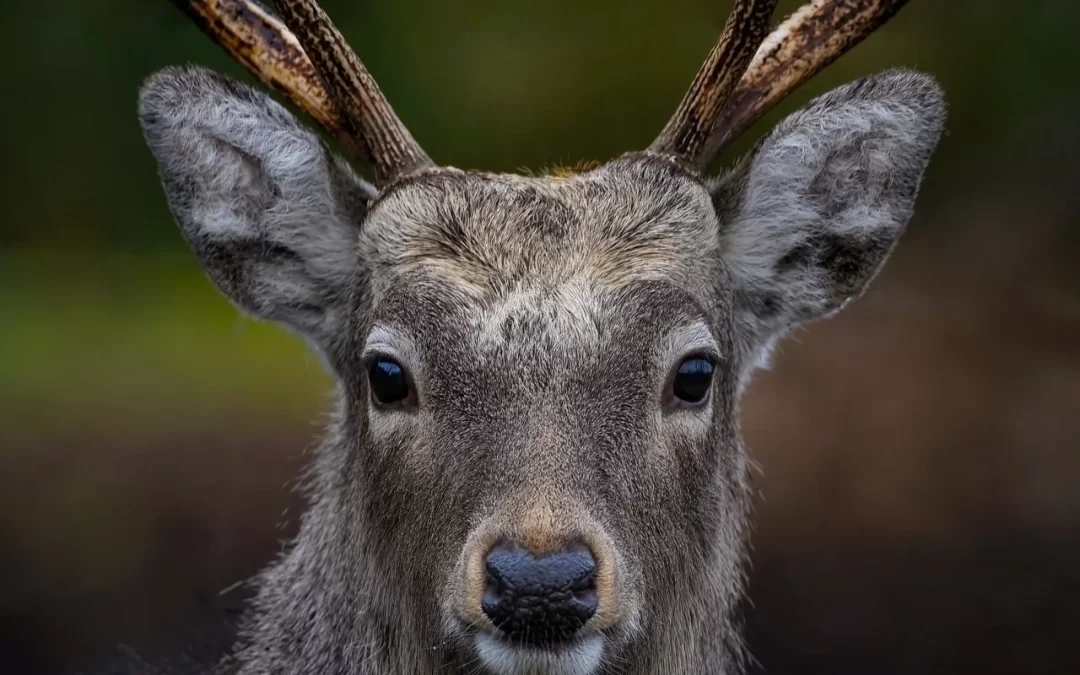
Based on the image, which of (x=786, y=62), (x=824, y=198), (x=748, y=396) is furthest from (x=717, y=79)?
(x=748, y=396)

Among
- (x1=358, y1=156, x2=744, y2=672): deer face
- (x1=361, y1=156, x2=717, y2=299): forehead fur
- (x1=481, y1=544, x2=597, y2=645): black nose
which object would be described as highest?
(x1=361, y1=156, x2=717, y2=299): forehead fur

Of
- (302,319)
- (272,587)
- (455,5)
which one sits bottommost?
(272,587)

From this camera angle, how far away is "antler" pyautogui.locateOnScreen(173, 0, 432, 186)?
15.5ft

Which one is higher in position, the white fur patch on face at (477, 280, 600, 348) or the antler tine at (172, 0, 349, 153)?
the antler tine at (172, 0, 349, 153)

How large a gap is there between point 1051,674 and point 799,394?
2685mm

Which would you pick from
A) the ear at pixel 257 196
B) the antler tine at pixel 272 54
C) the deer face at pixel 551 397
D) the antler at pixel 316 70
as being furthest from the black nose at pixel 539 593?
the antler tine at pixel 272 54

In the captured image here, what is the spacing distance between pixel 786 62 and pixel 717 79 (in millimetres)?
358

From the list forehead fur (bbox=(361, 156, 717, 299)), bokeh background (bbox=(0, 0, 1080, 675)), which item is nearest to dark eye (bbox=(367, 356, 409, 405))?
forehead fur (bbox=(361, 156, 717, 299))

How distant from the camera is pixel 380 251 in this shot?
4.77 m

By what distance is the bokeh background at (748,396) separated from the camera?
10.3 m

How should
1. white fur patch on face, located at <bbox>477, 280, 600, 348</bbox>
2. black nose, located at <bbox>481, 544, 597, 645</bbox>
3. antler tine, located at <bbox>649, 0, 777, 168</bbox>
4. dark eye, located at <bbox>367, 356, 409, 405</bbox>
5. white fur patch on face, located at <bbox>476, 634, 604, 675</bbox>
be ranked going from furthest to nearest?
antler tine, located at <bbox>649, 0, 777, 168</bbox>
dark eye, located at <bbox>367, 356, 409, 405</bbox>
white fur patch on face, located at <bbox>477, 280, 600, 348</bbox>
white fur patch on face, located at <bbox>476, 634, 604, 675</bbox>
black nose, located at <bbox>481, 544, 597, 645</bbox>

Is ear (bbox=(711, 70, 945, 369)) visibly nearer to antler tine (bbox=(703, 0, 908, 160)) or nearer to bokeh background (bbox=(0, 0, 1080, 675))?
antler tine (bbox=(703, 0, 908, 160))

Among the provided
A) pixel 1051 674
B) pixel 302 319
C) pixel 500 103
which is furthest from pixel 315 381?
pixel 302 319

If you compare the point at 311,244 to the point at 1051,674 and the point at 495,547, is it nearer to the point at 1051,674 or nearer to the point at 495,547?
the point at 495,547
